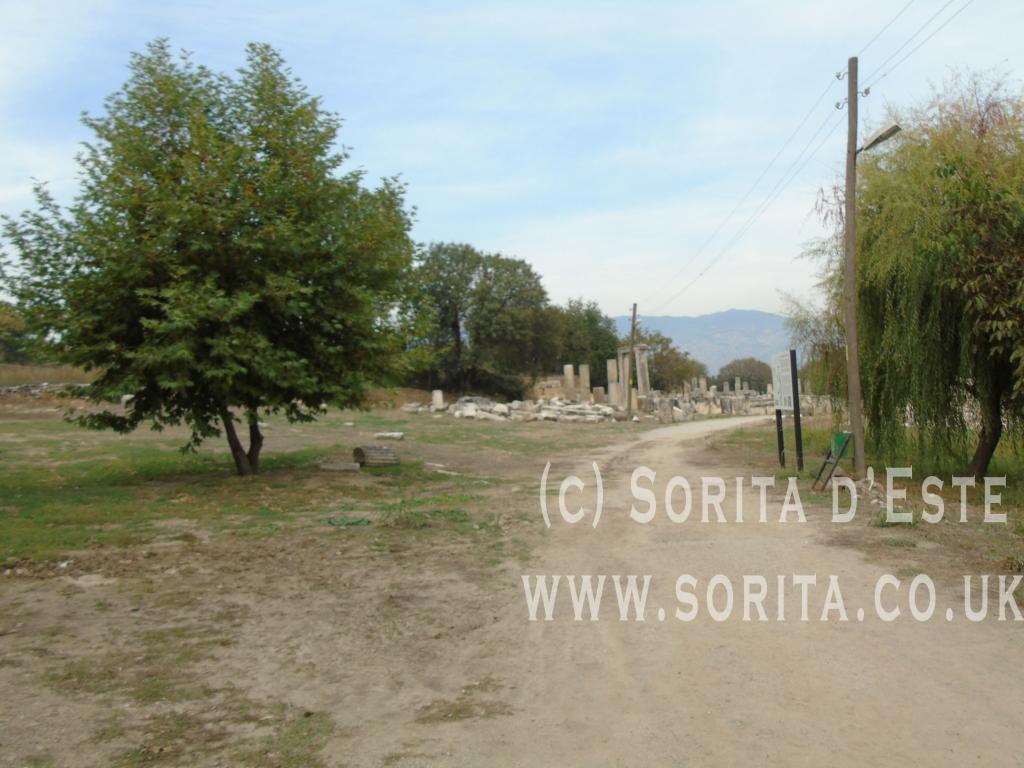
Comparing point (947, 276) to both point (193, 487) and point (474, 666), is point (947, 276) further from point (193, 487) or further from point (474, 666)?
point (193, 487)

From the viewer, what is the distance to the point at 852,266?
1480 cm

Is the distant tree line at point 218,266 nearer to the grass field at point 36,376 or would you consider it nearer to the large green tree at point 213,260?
the large green tree at point 213,260

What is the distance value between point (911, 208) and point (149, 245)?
505 inches

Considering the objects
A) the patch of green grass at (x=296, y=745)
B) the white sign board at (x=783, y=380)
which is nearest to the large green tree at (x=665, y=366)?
the white sign board at (x=783, y=380)

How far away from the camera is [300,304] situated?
47.2 ft

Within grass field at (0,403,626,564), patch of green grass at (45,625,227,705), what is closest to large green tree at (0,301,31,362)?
grass field at (0,403,626,564)

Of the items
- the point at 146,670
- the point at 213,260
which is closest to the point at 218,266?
the point at 213,260

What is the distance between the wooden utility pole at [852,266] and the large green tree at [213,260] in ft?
27.1

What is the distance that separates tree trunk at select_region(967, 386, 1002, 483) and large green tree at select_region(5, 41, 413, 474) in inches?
424

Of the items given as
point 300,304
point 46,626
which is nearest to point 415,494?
point 300,304

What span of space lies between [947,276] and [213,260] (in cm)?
1249

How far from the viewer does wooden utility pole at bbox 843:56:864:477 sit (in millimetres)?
14883

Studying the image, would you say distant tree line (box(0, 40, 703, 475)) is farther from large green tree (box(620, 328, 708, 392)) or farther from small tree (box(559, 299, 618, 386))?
large green tree (box(620, 328, 708, 392))

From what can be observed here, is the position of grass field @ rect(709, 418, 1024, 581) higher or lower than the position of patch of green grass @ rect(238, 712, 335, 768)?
higher
